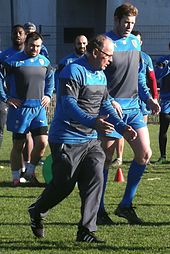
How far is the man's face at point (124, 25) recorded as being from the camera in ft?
23.2

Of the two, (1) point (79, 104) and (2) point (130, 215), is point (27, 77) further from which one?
(1) point (79, 104)

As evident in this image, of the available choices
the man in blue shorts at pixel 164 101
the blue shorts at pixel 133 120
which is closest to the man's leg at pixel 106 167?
the blue shorts at pixel 133 120

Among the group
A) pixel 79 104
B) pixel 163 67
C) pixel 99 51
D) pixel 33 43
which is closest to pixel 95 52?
pixel 99 51

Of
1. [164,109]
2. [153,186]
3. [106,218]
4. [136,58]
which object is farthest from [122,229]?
[164,109]

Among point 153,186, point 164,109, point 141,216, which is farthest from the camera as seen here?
point 164,109

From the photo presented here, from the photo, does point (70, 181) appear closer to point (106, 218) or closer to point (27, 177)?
point (106, 218)

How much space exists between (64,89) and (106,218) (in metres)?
1.79

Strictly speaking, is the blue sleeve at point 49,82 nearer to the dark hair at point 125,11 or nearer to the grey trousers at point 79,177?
the dark hair at point 125,11

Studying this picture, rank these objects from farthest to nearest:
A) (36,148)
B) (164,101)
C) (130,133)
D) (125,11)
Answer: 1. (164,101)
2. (36,148)
3. (125,11)
4. (130,133)

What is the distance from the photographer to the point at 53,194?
6.23 m

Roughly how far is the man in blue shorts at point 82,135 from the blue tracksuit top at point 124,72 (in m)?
0.81

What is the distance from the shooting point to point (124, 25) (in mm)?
7137

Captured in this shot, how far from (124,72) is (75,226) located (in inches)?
61.3

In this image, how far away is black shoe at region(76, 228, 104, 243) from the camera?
A: 20.5 feet
